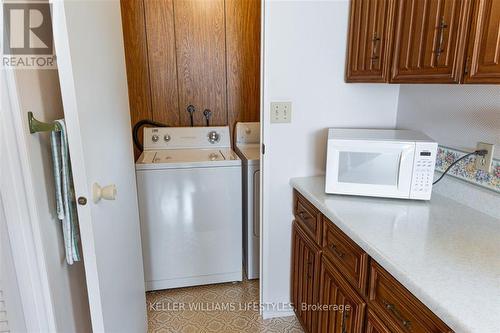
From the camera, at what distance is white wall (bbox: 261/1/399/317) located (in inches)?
66.7

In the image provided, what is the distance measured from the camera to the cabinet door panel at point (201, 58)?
2.80 meters

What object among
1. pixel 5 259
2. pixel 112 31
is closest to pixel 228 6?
pixel 112 31

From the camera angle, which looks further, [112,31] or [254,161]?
[254,161]

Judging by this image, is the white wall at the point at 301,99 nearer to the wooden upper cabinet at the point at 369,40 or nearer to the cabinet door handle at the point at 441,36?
the wooden upper cabinet at the point at 369,40

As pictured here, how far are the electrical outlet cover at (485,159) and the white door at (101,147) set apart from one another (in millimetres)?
1477

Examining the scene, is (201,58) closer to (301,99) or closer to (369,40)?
(301,99)

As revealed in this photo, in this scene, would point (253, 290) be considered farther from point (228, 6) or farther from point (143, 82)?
point (228, 6)

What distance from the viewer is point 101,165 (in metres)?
1.19

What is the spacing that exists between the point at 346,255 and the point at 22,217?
1.11 m

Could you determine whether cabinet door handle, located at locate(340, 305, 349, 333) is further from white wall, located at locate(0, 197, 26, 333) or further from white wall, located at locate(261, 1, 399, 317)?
white wall, located at locate(0, 197, 26, 333)

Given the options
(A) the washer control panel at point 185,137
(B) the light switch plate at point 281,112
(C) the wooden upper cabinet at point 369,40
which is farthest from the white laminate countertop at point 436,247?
(A) the washer control panel at point 185,137

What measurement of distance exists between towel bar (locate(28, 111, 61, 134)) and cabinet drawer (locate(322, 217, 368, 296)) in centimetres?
109

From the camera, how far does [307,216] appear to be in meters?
1.70

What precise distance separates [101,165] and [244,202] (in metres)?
1.36
